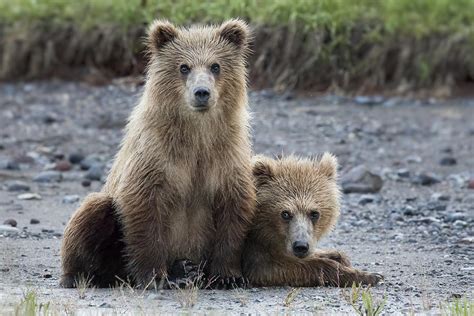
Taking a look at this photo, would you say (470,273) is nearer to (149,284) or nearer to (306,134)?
(149,284)

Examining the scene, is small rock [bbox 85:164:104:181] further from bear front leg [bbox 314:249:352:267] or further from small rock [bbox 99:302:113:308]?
small rock [bbox 99:302:113:308]

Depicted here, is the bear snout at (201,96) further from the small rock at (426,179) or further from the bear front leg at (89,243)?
the small rock at (426,179)

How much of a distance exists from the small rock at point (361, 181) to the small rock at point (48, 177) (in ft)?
8.88

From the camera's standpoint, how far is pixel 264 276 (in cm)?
822

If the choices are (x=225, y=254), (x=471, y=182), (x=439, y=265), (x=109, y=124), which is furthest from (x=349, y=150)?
(x=225, y=254)

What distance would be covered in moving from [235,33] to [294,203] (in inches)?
44.6

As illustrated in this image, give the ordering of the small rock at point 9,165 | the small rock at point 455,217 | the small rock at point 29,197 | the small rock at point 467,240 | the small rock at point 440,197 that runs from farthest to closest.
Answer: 1. the small rock at point 9,165
2. the small rock at point 440,197
3. the small rock at point 29,197
4. the small rock at point 455,217
5. the small rock at point 467,240

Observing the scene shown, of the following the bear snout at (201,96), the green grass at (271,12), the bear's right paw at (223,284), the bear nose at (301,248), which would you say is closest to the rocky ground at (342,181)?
the bear's right paw at (223,284)

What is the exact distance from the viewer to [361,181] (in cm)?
1216

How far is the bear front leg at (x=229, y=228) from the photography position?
26.5ft

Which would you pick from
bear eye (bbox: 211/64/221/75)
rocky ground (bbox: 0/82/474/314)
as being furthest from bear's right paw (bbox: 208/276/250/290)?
bear eye (bbox: 211/64/221/75)

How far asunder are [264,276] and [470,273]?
139 cm

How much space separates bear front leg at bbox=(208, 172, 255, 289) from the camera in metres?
8.09

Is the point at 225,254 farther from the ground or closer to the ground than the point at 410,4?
closer to the ground
